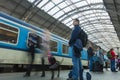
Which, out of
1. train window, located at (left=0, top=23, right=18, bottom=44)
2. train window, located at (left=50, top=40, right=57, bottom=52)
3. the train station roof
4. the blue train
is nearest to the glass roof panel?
the train station roof

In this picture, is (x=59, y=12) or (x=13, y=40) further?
(x=59, y=12)

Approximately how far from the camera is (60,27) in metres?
41.4

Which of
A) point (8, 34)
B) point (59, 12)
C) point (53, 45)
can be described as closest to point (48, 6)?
point (59, 12)

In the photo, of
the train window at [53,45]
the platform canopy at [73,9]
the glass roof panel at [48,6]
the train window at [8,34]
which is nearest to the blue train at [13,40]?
the train window at [8,34]

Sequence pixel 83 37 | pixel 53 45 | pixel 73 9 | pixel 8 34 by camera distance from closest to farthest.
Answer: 1. pixel 83 37
2. pixel 8 34
3. pixel 53 45
4. pixel 73 9

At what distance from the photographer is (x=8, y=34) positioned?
413 inches

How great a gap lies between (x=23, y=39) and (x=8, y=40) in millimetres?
1224

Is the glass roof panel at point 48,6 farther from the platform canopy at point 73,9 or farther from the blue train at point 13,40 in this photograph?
the blue train at point 13,40

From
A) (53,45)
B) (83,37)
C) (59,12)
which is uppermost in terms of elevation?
(59,12)

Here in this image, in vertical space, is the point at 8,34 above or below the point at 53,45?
above

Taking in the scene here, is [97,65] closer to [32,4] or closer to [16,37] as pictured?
[16,37]

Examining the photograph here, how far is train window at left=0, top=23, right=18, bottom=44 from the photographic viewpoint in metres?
9.96

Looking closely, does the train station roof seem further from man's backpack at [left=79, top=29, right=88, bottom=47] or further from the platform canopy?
man's backpack at [left=79, top=29, right=88, bottom=47]

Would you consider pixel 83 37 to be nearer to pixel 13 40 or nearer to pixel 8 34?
pixel 8 34
